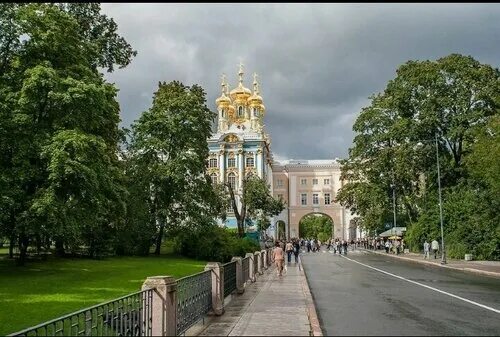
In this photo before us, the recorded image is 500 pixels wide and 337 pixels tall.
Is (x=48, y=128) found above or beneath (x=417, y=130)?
beneath

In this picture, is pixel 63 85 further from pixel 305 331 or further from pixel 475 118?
pixel 475 118

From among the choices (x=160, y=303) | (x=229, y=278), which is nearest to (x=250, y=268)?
(x=229, y=278)

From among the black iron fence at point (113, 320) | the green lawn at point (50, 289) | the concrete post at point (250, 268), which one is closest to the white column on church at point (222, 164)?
the green lawn at point (50, 289)

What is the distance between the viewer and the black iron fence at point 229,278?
1661cm

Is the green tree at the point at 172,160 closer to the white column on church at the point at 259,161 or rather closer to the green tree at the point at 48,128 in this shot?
the green tree at the point at 48,128

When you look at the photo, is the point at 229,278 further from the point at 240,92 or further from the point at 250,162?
the point at 240,92

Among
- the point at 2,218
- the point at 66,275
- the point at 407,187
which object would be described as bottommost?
the point at 66,275

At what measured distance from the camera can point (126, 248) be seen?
4859 centimetres

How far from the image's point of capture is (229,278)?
17.5 m

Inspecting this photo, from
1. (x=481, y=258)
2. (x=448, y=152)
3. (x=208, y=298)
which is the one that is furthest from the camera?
(x=448, y=152)

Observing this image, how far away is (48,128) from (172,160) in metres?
21.0

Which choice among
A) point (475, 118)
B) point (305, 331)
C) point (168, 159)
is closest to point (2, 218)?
point (305, 331)

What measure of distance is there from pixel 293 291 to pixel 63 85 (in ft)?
52.9

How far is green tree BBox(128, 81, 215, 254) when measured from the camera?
50031 millimetres
